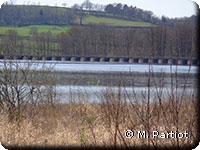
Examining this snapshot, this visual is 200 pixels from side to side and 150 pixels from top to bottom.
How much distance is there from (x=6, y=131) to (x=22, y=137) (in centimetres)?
42

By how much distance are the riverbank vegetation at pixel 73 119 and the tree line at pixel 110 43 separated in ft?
2.58

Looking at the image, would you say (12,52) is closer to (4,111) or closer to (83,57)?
(4,111)

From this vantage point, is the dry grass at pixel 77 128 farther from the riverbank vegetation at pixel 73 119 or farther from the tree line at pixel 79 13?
the tree line at pixel 79 13

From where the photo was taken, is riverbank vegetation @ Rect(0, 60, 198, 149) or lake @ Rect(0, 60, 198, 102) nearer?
riverbank vegetation @ Rect(0, 60, 198, 149)

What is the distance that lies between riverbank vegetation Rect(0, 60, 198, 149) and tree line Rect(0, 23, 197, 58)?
2.58 feet

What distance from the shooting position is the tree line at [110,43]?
733cm

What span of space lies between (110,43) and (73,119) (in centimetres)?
2367

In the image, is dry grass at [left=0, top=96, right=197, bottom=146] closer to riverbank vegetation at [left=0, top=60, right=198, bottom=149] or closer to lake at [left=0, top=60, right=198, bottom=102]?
riverbank vegetation at [left=0, top=60, right=198, bottom=149]

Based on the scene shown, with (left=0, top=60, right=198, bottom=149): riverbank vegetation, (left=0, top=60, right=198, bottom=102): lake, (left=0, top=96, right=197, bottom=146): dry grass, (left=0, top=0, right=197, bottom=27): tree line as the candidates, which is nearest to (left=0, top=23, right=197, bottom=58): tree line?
(left=0, top=0, right=197, bottom=27): tree line

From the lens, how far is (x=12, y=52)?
23.5ft

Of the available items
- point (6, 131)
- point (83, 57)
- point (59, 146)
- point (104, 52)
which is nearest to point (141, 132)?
point (59, 146)

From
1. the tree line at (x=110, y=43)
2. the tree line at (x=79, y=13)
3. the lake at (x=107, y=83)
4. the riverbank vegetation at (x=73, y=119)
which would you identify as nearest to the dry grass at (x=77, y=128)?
the riverbank vegetation at (x=73, y=119)

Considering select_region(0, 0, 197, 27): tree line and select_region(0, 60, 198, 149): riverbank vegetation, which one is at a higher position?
select_region(0, 0, 197, 27): tree line

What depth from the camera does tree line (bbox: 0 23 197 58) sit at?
24.1 feet
